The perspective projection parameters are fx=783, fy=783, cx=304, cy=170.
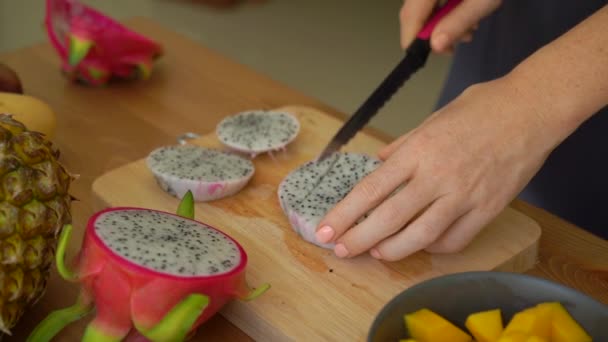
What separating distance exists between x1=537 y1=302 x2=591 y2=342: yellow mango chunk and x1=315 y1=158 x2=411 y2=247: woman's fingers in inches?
14.4

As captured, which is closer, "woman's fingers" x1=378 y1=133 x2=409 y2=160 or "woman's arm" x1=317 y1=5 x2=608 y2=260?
"woman's arm" x1=317 y1=5 x2=608 y2=260

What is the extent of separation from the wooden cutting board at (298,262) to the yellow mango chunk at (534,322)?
0.28m

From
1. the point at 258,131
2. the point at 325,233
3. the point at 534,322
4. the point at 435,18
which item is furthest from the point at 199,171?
the point at 534,322

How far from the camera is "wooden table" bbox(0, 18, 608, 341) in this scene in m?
1.63

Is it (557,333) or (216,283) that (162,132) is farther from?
(557,333)

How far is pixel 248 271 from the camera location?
1.47m

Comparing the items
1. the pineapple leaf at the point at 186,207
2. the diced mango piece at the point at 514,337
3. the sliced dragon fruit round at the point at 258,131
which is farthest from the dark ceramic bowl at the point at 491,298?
the sliced dragon fruit round at the point at 258,131

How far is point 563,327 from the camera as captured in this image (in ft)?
3.79

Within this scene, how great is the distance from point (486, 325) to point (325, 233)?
39cm

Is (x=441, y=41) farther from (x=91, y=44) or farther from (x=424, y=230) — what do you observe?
(x=91, y=44)

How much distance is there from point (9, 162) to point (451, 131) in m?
0.77

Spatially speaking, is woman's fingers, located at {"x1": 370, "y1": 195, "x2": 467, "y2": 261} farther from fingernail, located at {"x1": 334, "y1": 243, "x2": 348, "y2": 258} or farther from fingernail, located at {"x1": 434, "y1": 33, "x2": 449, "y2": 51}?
fingernail, located at {"x1": 434, "y1": 33, "x2": 449, "y2": 51}

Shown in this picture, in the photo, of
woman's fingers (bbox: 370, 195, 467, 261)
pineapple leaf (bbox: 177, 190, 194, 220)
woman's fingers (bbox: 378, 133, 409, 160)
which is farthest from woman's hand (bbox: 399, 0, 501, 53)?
pineapple leaf (bbox: 177, 190, 194, 220)

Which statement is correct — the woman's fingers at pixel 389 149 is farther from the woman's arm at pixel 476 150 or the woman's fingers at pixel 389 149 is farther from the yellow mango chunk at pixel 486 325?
the yellow mango chunk at pixel 486 325
